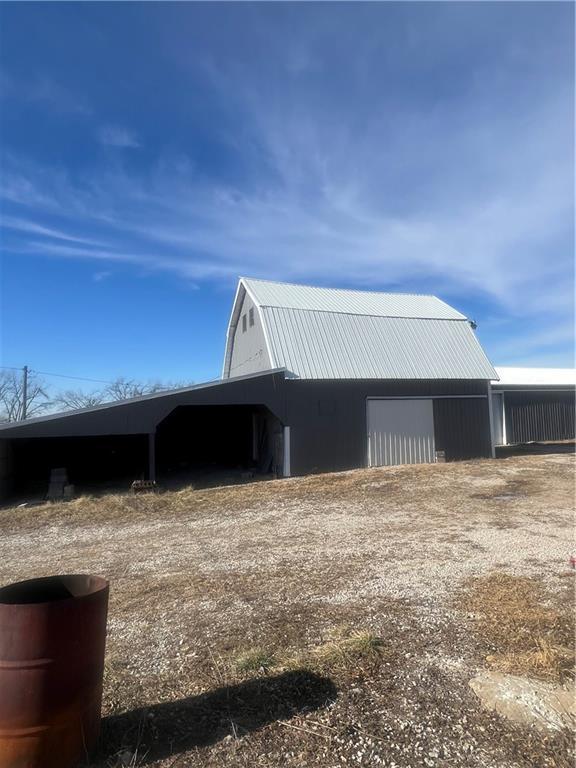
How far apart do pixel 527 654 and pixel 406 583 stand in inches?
72.0

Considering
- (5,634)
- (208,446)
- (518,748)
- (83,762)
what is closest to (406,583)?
(518,748)

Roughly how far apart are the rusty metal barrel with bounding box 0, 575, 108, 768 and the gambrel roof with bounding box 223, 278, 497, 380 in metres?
13.4

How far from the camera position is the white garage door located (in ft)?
55.5

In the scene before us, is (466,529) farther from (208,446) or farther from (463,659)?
(208,446)

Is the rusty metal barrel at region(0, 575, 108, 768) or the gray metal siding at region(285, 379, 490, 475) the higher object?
the gray metal siding at region(285, 379, 490, 475)

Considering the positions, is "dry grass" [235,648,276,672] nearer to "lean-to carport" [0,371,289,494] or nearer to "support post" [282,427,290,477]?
"lean-to carport" [0,371,289,494]

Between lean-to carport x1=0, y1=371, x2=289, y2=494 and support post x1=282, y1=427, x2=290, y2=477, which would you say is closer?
lean-to carport x1=0, y1=371, x2=289, y2=494

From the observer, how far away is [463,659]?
3787 mm

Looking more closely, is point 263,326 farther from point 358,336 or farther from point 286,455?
point 286,455

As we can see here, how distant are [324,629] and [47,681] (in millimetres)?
2484

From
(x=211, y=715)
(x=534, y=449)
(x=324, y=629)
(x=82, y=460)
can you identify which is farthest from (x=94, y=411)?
(x=534, y=449)

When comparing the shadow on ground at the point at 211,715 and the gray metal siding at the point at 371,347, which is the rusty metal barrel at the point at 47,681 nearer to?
the shadow on ground at the point at 211,715

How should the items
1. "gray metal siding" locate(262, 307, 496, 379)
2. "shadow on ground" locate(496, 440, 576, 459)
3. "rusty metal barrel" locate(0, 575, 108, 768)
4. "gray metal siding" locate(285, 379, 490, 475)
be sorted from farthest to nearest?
"shadow on ground" locate(496, 440, 576, 459) → "gray metal siding" locate(262, 307, 496, 379) → "gray metal siding" locate(285, 379, 490, 475) → "rusty metal barrel" locate(0, 575, 108, 768)

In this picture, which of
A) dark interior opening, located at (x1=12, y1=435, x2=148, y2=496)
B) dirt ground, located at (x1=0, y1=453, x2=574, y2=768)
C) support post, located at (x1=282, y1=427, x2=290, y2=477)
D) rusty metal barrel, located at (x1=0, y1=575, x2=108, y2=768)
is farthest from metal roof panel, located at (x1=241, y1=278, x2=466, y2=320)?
rusty metal barrel, located at (x1=0, y1=575, x2=108, y2=768)
